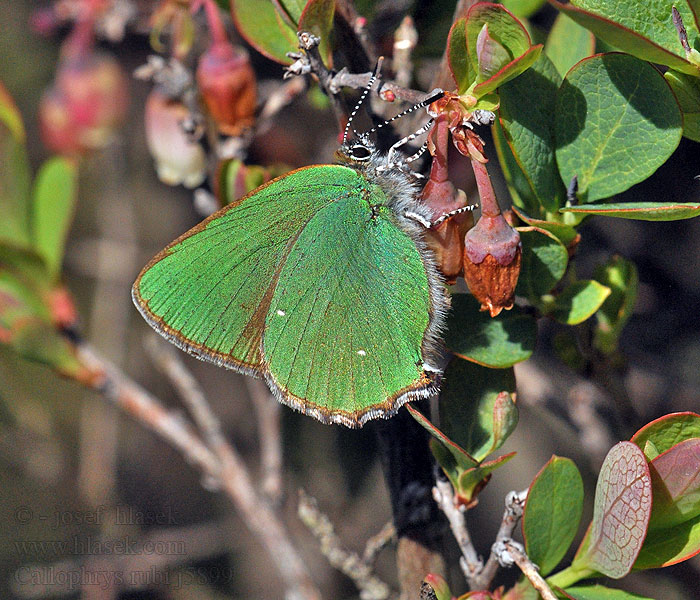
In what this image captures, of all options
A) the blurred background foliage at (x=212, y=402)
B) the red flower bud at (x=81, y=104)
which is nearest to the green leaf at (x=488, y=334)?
the blurred background foliage at (x=212, y=402)

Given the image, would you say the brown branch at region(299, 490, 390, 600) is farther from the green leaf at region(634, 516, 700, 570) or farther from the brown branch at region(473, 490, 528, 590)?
the green leaf at region(634, 516, 700, 570)

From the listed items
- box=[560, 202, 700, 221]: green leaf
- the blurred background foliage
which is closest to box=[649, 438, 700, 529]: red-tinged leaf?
box=[560, 202, 700, 221]: green leaf

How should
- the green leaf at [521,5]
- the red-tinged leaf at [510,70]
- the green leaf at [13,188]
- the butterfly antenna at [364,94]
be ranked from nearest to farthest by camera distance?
1. the red-tinged leaf at [510,70]
2. the butterfly antenna at [364,94]
3. the green leaf at [521,5]
4. the green leaf at [13,188]

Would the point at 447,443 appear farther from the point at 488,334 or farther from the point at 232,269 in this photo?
the point at 232,269

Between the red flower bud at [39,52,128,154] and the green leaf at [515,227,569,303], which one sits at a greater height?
the green leaf at [515,227,569,303]

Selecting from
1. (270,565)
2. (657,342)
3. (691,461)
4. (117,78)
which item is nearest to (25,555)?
Answer: (270,565)

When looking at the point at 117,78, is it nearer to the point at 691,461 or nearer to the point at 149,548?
the point at 149,548

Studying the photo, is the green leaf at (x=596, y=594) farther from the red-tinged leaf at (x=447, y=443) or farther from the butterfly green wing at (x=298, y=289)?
the butterfly green wing at (x=298, y=289)

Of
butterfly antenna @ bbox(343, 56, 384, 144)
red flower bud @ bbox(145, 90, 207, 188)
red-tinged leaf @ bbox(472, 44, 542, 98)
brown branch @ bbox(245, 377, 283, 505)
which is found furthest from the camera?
brown branch @ bbox(245, 377, 283, 505)
